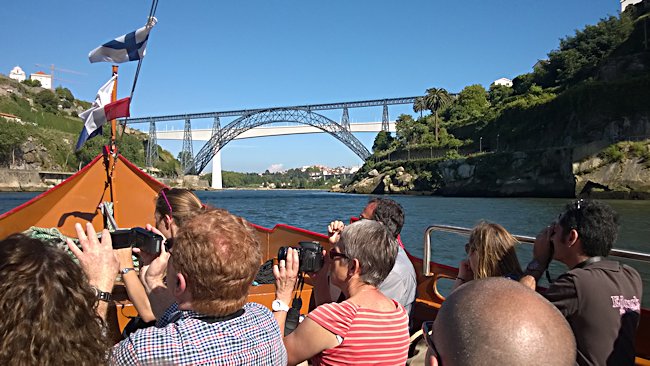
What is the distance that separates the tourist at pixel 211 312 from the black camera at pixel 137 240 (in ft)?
1.16

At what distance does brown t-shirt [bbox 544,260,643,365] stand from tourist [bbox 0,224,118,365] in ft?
4.86

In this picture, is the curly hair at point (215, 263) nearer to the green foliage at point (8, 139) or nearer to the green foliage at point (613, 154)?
the green foliage at point (613, 154)

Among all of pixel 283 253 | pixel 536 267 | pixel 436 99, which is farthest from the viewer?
pixel 436 99

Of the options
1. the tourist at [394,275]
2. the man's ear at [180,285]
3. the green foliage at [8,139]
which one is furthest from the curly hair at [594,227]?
the green foliage at [8,139]

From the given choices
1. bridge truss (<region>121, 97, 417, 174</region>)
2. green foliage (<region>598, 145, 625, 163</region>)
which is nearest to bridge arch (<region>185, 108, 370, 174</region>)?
bridge truss (<region>121, 97, 417, 174</region>)

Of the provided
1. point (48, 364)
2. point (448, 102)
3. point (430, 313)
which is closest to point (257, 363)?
point (48, 364)

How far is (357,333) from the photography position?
150cm

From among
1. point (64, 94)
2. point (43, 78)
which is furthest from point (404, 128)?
point (43, 78)

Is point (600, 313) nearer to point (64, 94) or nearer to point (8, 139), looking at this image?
point (8, 139)

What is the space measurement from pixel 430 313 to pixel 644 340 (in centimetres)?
119

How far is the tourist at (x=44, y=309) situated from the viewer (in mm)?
825

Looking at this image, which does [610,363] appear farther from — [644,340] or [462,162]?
[462,162]

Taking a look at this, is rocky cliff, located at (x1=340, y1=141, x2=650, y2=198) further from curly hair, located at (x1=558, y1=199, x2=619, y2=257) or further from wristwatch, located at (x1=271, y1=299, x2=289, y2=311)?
wristwatch, located at (x1=271, y1=299, x2=289, y2=311)

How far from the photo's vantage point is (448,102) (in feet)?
224
